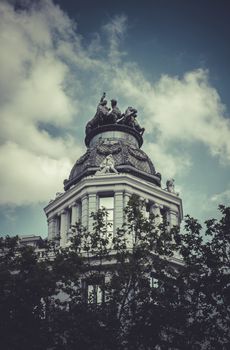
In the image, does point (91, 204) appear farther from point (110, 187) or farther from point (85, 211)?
point (110, 187)

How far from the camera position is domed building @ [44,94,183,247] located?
3691 cm

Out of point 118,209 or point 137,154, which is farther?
point 137,154

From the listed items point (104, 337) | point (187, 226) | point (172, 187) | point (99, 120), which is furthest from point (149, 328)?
point (99, 120)

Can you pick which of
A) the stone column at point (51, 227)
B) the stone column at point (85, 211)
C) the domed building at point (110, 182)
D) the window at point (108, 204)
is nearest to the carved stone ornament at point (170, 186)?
the domed building at point (110, 182)

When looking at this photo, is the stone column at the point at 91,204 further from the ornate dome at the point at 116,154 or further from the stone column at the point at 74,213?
the ornate dome at the point at 116,154

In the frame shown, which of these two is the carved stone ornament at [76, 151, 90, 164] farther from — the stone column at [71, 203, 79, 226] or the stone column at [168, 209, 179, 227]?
the stone column at [168, 209, 179, 227]

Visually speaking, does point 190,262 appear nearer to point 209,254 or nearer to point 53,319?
point 209,254

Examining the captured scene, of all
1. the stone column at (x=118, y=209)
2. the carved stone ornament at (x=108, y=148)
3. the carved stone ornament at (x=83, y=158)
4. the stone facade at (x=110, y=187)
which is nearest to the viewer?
the stone column at (x=118, y=209)

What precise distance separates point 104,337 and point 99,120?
81.2ft

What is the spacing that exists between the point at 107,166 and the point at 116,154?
8.16 feet

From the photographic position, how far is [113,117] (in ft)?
143

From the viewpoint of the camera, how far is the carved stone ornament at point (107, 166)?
124 feet

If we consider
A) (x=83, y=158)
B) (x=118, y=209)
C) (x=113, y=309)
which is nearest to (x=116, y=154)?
(x=83, y=158)

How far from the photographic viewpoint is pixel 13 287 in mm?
23297
